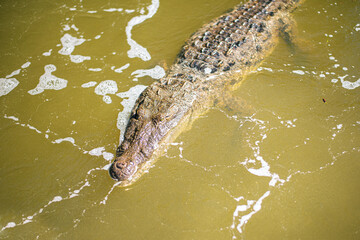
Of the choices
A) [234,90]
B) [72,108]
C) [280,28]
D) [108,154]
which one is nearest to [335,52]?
[280,28]

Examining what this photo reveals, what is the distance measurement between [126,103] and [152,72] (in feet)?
3.09

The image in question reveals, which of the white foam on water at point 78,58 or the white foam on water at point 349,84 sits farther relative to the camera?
the white foam on water at point 78,58

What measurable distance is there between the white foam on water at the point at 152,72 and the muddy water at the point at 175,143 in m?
0.02

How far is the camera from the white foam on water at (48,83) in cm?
455

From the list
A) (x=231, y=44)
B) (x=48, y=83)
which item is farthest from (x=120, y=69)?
(x=231, y=44)

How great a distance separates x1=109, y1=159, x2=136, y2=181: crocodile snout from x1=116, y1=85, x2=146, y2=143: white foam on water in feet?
1.85

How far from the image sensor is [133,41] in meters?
5.51

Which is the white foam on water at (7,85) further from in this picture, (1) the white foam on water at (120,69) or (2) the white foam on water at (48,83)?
(1) the white foam on water at (120,69)

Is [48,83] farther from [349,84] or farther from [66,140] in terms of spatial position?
[349,84]

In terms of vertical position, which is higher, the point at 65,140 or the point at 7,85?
the point at 7,85

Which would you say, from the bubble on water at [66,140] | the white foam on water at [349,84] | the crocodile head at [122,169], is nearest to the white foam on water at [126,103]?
the crocodile head at [122,169]

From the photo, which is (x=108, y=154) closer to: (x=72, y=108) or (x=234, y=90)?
(x=72, y=108)

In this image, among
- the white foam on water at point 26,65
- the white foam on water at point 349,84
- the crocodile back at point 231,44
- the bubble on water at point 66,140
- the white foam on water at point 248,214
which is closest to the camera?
the white foam on water at point 248,214

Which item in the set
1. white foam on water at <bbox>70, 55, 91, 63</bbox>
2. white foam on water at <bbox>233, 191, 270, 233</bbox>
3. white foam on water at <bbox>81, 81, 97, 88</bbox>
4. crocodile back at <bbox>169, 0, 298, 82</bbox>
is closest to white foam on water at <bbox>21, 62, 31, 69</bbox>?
white foam on water at <bbox>70, 55, 91, 63</bbox>
